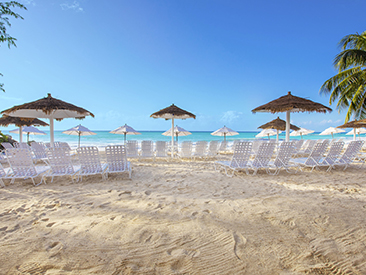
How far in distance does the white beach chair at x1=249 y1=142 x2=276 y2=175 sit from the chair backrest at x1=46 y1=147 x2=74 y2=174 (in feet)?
15.4

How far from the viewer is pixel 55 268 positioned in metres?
1.52

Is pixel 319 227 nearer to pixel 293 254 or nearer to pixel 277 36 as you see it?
pixel 293 254

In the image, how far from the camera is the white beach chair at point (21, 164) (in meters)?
4.02

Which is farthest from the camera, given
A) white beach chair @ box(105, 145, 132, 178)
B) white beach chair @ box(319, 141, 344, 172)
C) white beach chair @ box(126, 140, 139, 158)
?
white beach chair @ box(126, 140, 139, 158)

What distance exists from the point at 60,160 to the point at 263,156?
5.27 meters

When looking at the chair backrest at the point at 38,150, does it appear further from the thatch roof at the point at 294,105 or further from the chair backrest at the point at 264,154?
the thatch roof at the point at 294,105

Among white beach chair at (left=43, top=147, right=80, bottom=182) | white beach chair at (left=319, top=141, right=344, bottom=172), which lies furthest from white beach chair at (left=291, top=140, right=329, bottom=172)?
white beach chair at (left=43, top=147, right=80, bottom=182)

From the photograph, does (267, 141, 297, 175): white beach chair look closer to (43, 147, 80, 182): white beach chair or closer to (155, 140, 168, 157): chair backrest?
(155, 140, 168, 157): chair backrest

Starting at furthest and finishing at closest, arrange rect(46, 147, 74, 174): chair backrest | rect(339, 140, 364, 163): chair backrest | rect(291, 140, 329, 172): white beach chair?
rect(339, 140, 364, 163): chair backrest < rect(291, 140, 329, 172): white beach chair < rect(46, 147, 74, 174): chair backrest

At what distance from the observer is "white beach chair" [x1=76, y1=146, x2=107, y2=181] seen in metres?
4.42

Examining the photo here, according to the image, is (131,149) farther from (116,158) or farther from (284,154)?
(284,154)

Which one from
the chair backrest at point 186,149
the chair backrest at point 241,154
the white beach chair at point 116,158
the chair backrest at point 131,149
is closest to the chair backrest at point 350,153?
the chair backrest at point 241,154

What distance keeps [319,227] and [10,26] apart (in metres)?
6.89

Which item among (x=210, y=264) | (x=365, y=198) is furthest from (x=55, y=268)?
(x=365, y=198)
